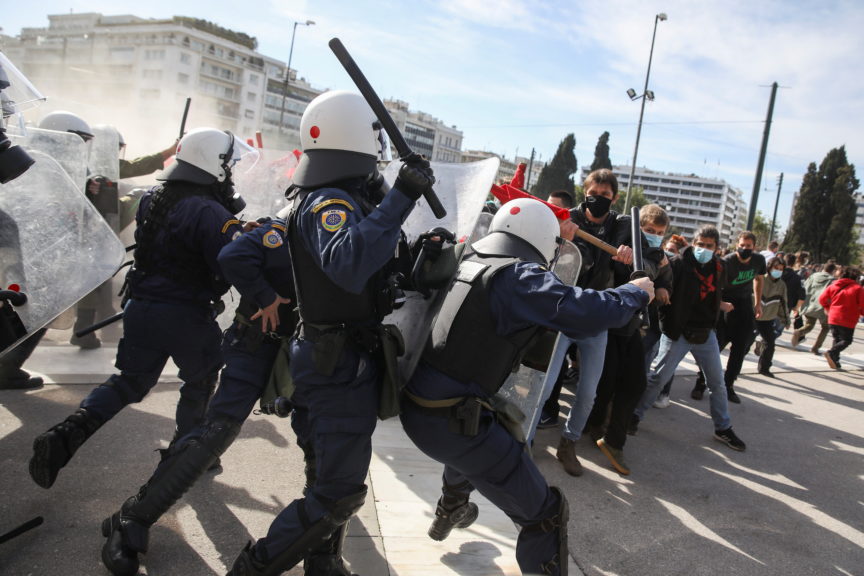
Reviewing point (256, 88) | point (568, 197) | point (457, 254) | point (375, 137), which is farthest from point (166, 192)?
point (256, 88)

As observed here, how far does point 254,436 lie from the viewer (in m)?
3.79

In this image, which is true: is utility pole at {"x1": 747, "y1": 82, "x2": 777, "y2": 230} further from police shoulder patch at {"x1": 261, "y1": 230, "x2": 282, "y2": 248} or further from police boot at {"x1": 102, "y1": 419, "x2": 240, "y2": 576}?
police boot at {"x1": 102, "y1": 419, "x2": 240, "y2": 576}

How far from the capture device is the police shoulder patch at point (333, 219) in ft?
6.45

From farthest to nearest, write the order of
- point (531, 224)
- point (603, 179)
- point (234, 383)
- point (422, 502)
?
point (603, 179), point (422, 502), point (234, 383), point (531, 224)

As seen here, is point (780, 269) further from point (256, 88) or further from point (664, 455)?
point (256, 88)

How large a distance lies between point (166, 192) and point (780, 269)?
26.9 feet

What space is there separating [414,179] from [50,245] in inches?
79.1

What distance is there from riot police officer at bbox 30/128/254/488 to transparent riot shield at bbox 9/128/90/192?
3.74ft

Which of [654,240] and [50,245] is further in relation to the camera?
[654,240]

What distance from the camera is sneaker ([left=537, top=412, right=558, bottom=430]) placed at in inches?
186

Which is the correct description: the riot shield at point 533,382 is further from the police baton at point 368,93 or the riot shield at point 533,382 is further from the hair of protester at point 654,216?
the hair of protester at point 654,216

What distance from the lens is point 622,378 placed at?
13.7 feet

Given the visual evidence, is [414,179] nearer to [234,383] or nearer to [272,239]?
[272,239]

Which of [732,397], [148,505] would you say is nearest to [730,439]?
[732,397]
